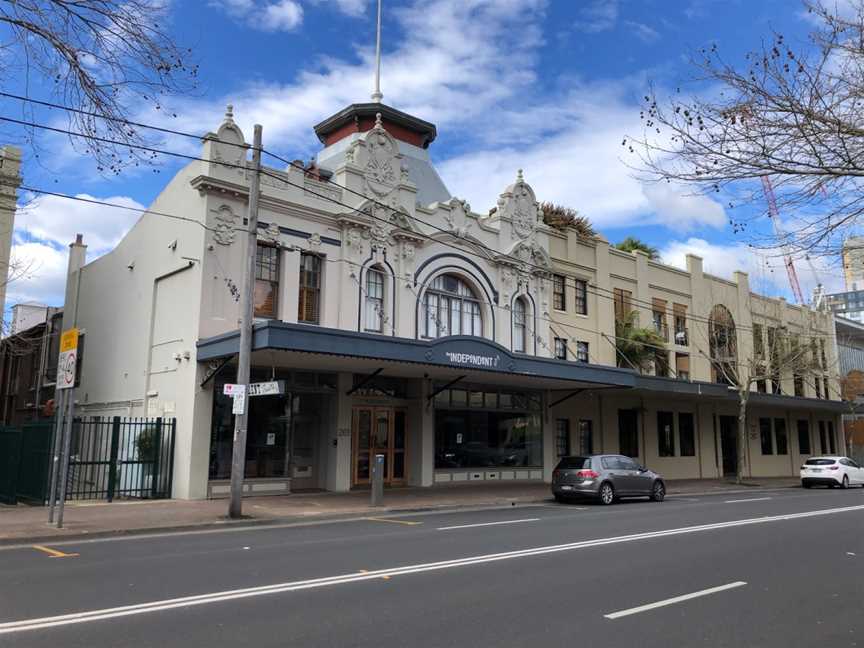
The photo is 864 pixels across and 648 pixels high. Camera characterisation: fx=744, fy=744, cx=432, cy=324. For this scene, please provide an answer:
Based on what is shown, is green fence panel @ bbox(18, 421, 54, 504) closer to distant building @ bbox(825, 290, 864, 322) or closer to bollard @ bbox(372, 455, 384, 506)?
bollard @ bbox(372, 455, 384, 506)

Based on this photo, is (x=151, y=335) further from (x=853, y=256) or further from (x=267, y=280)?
(x=853, y=256)

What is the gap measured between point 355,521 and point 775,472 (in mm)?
32258

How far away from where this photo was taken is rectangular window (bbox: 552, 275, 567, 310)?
2862 cm

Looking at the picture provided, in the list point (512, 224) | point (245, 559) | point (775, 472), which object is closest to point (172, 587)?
point (245, 559)

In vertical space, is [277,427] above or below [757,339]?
below

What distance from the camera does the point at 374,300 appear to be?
22609 millimetres

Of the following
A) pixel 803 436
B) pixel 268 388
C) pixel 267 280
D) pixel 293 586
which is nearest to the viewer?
pixel 293 586

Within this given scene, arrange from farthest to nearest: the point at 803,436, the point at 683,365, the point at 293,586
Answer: the point at 803,436
the point at 683,365
the point at 293,586

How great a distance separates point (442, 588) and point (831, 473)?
89.8 feet

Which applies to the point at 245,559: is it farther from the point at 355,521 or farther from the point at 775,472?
the point at 775,472

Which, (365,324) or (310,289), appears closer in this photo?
(310,289)

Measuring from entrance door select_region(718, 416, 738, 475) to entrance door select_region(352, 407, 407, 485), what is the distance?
2020 centimetres

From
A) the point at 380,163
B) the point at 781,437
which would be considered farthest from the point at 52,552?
the point at 781,437

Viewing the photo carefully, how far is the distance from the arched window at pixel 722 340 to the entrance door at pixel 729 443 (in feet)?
6.88
